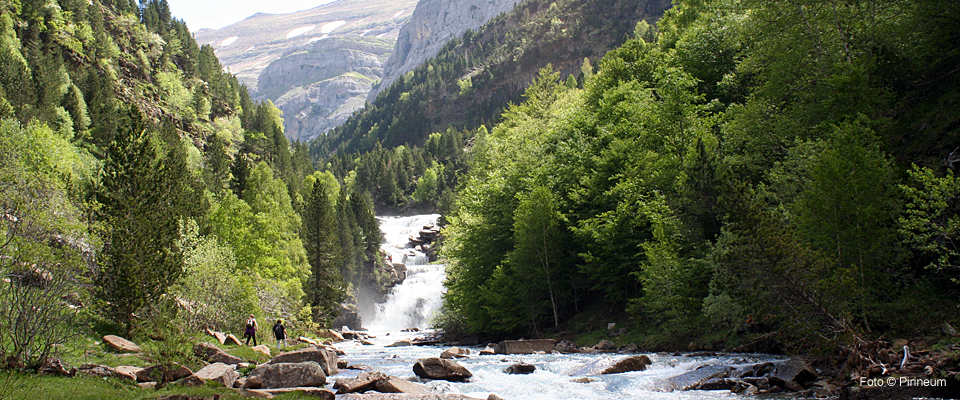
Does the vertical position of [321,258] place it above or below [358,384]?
below

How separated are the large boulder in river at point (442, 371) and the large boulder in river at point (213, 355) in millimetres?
8359

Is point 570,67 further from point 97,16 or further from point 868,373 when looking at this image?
point 868,373

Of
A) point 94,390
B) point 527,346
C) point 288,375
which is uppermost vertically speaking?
point 94,390

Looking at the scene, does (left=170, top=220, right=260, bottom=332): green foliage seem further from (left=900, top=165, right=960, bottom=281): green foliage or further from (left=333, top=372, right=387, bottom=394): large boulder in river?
(left=900, top=165, right=960, bottom=281): green foliage

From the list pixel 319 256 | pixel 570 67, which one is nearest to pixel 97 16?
pixel 319 256

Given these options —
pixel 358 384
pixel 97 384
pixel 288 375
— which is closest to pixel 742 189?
pixel 358 384

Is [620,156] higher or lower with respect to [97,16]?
lower

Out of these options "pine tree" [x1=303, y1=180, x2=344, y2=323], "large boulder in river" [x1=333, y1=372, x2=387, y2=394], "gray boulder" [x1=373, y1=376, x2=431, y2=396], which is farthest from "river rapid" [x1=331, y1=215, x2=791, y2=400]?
"pine tree" [x1=303, y1=180, x2=344, y2=323]

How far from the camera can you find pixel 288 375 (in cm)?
2097

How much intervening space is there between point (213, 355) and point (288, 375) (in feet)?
23.0

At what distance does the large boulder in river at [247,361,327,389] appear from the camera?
20.5m

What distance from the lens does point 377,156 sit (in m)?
166

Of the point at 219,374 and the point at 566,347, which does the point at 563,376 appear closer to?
the point at 566,347

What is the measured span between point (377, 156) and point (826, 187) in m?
152
